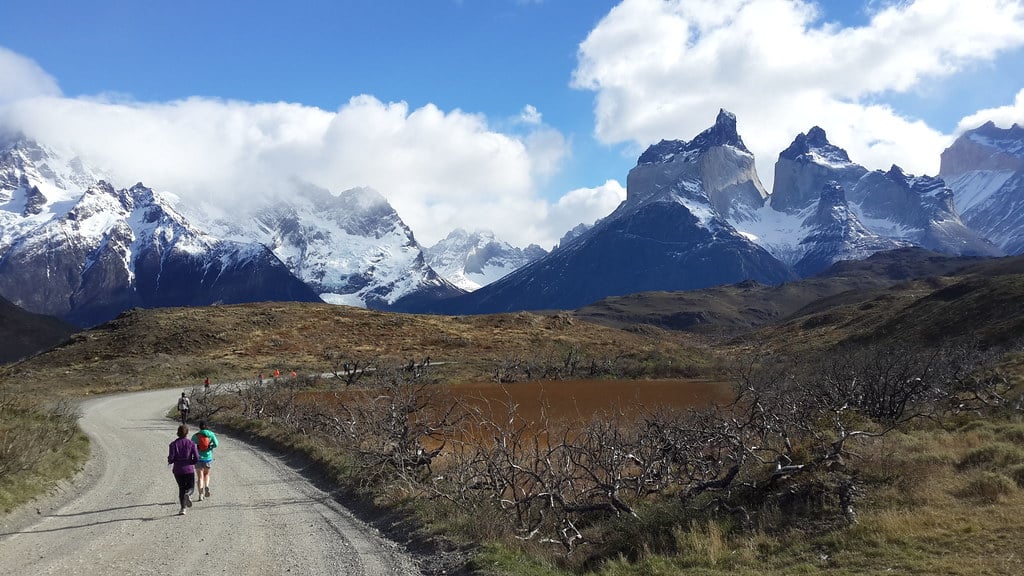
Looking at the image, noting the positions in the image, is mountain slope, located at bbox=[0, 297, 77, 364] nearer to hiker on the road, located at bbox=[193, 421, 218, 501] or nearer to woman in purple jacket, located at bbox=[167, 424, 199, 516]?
hiker on the road, located at bbox=[193, 421, 218, 501]

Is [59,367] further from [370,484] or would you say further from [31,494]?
[370,484]

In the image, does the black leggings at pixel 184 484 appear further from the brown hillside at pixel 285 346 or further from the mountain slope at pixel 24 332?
the mountain slope at pixel 24 332

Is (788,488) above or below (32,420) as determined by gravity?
below

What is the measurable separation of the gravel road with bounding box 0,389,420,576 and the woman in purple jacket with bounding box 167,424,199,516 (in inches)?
18.4

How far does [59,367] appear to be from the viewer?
57656mm

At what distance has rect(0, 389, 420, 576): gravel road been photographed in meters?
10.2

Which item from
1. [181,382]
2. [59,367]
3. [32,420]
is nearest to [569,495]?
[32,420]

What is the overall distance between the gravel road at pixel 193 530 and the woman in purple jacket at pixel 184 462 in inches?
18.4

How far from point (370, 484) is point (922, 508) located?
11.9 meters

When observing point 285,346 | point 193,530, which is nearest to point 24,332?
point 285,346

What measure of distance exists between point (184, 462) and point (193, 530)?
2.31 meters

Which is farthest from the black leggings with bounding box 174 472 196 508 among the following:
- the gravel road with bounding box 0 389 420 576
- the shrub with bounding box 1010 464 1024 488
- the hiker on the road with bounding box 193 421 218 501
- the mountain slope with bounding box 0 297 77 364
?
the mountain slope with bounding box 0 297 77 364

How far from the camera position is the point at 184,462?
1398 centimetres

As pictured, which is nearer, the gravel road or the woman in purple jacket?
the gravel road
